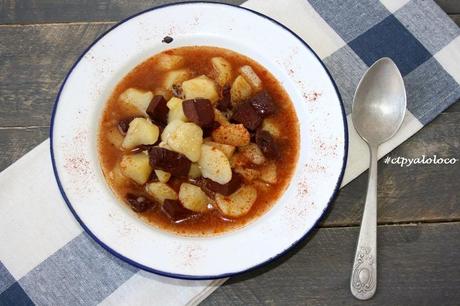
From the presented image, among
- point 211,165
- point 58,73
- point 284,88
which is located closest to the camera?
point 211,165

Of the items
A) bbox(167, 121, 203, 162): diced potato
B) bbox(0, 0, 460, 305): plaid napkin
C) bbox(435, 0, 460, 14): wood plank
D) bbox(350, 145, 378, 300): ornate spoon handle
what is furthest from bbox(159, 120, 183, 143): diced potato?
bbox(435, 0, 460, 14): wood plank

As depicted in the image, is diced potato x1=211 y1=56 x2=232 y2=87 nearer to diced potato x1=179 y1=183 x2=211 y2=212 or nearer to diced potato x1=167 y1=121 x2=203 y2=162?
diced potato x1=167 y1=121 x2=203 y2=162

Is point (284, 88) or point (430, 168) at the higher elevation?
point (284, 88)

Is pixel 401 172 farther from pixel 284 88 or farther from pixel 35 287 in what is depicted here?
pixel 35 287

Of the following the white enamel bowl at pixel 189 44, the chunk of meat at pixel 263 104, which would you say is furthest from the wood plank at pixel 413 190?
the chunk of meat at pixel 263 104

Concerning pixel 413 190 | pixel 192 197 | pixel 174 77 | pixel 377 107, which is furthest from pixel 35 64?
pixel 413 190

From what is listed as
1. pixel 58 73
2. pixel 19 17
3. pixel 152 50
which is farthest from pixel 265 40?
pixel 19 17

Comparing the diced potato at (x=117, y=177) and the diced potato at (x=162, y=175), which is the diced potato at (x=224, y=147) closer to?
the diced potato at (x=162, y=175)

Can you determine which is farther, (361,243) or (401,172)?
(401,172)
